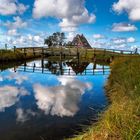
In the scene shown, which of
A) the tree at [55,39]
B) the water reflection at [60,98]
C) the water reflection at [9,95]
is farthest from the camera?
the tree at [55,39]

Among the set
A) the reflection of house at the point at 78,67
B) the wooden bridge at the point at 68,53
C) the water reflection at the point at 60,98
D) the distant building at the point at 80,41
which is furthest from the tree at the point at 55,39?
the water reflection at the point at 60,98

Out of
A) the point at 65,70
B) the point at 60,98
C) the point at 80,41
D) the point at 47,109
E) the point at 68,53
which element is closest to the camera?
the point at 47,109

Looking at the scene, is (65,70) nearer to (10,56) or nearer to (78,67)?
(78,67)

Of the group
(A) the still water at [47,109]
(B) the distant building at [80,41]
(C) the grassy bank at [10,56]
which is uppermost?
(B) the distant building at [80,41]

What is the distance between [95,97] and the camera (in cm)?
2183

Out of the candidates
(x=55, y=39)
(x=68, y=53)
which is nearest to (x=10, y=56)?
(x=68, y=53)

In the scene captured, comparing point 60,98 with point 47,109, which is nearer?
point 47,109

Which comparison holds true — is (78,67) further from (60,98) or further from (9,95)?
(9,95)

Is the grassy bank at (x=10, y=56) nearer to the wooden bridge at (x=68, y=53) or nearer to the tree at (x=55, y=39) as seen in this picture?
the wooden bridge at (x=68, y=53)

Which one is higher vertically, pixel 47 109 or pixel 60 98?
pixel 60 98

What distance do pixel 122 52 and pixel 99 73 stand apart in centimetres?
3246

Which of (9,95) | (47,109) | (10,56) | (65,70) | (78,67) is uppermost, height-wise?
(10,56)

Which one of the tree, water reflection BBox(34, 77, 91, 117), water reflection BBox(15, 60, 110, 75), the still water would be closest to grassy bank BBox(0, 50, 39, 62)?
water reflection BBox(15, 60, 110, 75)

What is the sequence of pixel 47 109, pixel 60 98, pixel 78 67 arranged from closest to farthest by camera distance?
1. pixel 47 109
2. pixel 60 98
3. pixel 78 67
